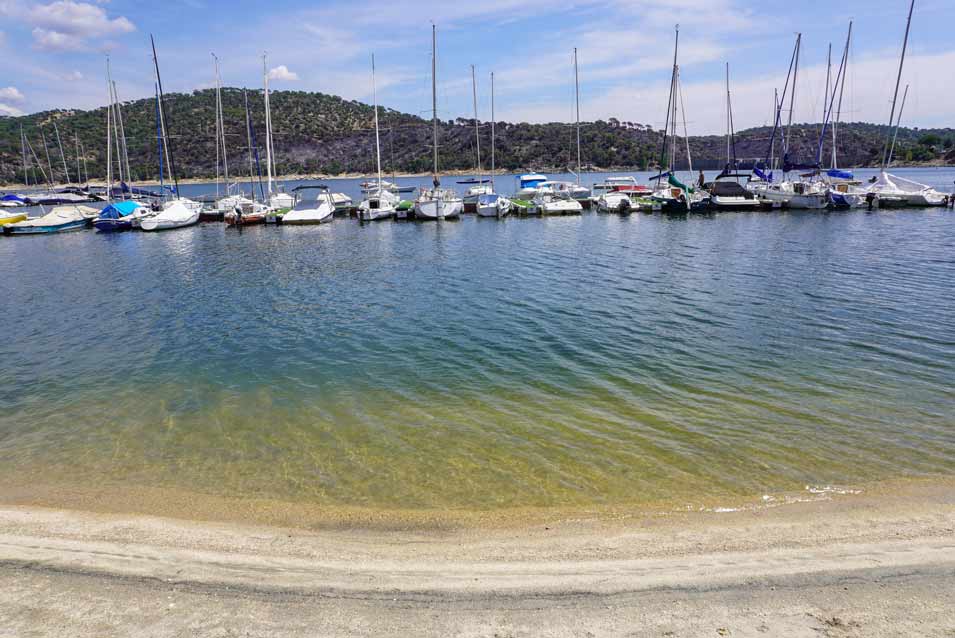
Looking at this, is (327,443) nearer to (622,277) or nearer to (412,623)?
(412,623)

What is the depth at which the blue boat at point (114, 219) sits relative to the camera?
47.8m

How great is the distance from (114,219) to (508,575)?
5282 centimetres

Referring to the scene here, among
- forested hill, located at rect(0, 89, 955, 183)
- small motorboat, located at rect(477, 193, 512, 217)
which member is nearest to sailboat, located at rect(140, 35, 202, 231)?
small motorboat, located at rect(477, 193, 512, 217)

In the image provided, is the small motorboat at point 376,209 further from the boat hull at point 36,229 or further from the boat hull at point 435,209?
the boat hull at point 36,229

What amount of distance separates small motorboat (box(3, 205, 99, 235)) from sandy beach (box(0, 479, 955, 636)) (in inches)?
2002

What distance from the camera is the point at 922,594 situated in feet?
17.7

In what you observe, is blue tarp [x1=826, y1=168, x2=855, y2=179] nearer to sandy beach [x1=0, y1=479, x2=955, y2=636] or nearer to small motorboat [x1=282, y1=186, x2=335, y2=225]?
small motorboat [x1=282, y1=186, x2=335, y2=225]

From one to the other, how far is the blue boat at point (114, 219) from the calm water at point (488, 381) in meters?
22.6

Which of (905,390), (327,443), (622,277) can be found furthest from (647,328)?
(327,443)

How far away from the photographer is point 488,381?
1270 centimetres

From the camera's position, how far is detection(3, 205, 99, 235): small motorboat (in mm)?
47188

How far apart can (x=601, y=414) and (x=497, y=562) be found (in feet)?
16.0

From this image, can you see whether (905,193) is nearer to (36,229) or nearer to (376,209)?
(376,209)

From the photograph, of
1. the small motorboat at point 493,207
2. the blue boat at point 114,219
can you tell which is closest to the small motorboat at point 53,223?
the blue boat at point 114,219
